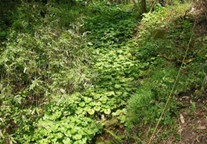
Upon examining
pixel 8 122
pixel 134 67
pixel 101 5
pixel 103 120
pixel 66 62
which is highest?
pixel 101 5

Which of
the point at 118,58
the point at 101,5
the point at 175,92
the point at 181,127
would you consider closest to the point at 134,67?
the point at 118,58

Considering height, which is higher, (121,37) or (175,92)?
(121,37)

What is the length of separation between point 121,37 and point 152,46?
Answer: 1.21 metres

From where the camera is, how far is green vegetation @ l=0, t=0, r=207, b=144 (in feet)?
9.00

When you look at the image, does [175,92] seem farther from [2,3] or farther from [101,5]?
[101,5]

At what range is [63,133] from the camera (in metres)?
2.76

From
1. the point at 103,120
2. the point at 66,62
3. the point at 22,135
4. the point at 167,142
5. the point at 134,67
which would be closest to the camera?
the point at 167,142

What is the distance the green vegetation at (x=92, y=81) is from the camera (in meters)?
2.74

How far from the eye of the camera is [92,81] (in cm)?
373

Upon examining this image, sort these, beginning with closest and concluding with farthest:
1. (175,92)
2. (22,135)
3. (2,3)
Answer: (22,135) < (175,92) < (2,3)

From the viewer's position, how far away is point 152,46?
450cm

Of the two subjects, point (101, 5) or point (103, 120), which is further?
point (101, 5)

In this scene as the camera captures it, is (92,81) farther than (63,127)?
Yes

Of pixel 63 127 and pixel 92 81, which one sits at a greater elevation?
pixel 92 81
